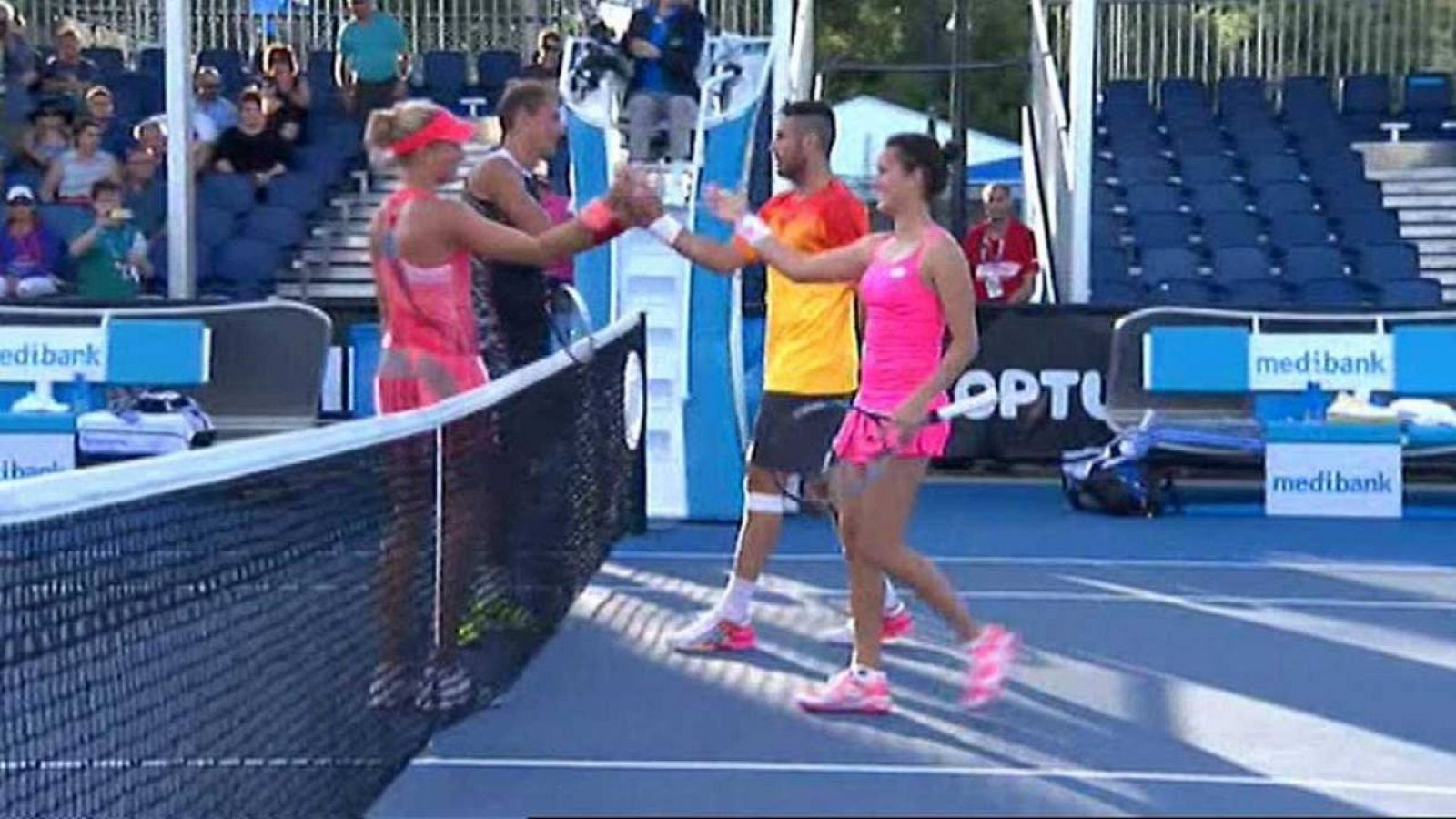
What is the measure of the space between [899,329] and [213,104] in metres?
13.3

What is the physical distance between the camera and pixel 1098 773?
7539 millimetres

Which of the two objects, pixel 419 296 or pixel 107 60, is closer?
pixel 419 296

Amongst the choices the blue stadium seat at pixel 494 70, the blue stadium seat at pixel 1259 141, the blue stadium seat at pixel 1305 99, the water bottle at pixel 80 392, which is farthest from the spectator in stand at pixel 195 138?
the blue stadium seat at pixel 1305 99

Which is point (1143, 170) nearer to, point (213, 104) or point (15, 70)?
point (213, 104)

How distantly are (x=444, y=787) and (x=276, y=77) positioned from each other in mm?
14240

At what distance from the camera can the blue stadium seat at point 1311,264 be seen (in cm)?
1859

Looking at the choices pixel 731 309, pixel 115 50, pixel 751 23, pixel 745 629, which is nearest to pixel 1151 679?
pixel 745 629

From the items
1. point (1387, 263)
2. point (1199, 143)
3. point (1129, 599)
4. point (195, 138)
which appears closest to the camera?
point (1129, 599)

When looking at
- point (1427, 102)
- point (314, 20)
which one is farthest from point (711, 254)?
point (314, 20)

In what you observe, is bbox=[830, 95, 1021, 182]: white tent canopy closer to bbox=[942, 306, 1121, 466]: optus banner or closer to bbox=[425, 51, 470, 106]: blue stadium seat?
bbox=[425, 51, 470, 106]: blue stadium seat

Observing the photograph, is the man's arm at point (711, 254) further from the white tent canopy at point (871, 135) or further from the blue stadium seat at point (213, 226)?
the white tent canopy at point (871, 135)

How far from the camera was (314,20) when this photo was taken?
24844 millimetres

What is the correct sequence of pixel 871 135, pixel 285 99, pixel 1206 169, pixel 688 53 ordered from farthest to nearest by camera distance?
pixel 871 135
pixel 1206 169
pixel 285 99
pixel 688 53

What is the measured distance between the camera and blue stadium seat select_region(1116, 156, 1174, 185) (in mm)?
21500
